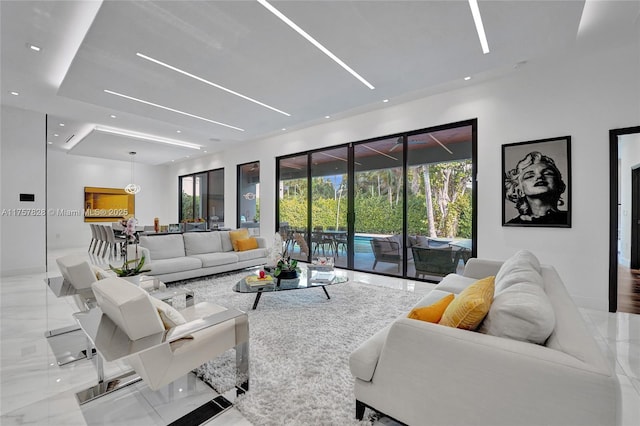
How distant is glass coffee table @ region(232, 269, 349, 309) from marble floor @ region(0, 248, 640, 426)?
1278 mm

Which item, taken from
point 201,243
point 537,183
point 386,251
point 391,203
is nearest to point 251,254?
point 201,243

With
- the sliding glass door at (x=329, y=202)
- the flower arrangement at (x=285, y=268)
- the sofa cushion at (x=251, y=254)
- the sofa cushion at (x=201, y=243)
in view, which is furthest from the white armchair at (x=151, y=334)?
the sliding glass door at (x=329, y=202)

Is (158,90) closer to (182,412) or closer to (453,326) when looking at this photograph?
(182,412)

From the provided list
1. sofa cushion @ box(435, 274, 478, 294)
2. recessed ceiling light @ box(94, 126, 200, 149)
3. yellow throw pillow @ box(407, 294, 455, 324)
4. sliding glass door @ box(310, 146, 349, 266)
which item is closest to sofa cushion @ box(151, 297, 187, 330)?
yellow throw pillow @ box(407, 294, 455, 324)

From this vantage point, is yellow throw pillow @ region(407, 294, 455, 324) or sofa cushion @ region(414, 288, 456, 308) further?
sofa cushion @ region(414, 288, 456, 308)

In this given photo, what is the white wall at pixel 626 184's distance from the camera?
19.4 ft

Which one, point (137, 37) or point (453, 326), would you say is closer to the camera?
point (453, 326)

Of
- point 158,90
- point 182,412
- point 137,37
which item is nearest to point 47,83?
point 158,90

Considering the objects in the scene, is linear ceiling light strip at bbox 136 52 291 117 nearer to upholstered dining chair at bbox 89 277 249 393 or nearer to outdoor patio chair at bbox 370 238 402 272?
upholstered dining chair at bbox 89 277 249 393

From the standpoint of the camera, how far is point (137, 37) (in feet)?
9.46

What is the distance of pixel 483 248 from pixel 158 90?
17.0 feet

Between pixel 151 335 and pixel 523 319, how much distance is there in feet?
6.08

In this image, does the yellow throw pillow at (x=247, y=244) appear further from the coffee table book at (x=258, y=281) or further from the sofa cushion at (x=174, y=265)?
the coffee table book at (x=258, y=281)

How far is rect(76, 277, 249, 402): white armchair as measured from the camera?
1513 millimetres
